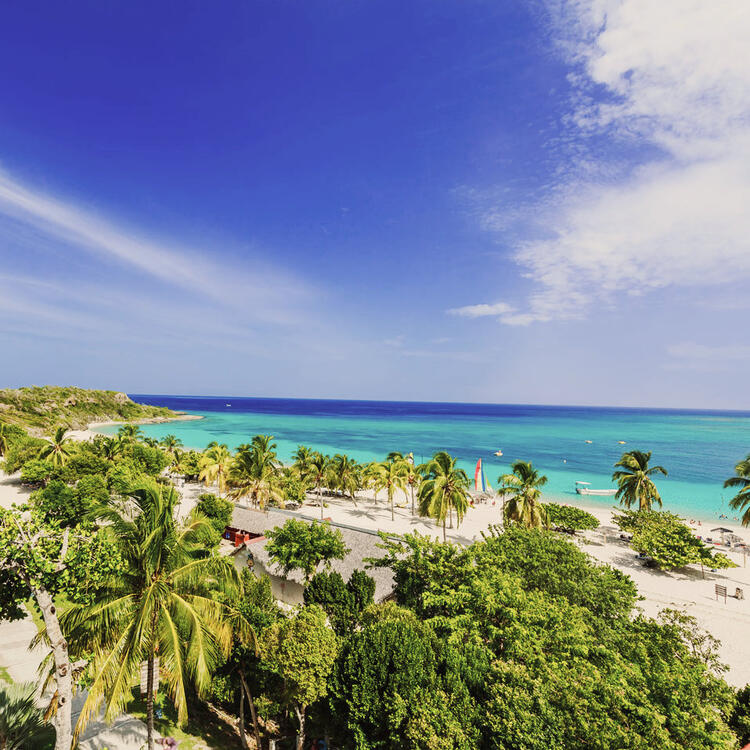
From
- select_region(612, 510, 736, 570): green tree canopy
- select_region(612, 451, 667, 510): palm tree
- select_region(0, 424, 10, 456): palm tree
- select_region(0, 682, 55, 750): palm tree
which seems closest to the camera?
select_region(0, 682, 55, 750): palm tree

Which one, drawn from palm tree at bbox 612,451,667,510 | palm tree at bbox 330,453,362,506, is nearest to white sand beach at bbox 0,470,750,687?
palm tree at bbox 330,453,362,506

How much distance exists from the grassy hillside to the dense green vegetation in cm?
10935

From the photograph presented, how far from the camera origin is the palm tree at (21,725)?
1007cm

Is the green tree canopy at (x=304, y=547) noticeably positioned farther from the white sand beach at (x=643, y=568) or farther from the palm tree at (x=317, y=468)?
the palm tree at (x=317, y=468)

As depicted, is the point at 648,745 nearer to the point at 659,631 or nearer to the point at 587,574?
the point at 659,631

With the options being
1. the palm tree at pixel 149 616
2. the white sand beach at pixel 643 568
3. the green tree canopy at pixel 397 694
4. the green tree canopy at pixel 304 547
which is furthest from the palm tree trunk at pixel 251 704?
the white sand beach at pixel 643 568

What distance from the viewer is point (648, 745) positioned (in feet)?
29.2

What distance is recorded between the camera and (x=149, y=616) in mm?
11102

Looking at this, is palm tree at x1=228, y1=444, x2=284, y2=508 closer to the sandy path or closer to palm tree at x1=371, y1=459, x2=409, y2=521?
the sandy path

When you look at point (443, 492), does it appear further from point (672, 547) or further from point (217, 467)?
point (217, 467)

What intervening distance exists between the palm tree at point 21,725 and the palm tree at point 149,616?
1.52 meters

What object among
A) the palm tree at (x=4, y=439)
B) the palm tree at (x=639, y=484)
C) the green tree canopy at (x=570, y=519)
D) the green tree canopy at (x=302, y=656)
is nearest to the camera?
the green tree canopy at (x=302, y=656)

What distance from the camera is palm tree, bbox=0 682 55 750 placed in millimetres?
10070

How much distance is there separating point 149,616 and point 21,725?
4.11m
